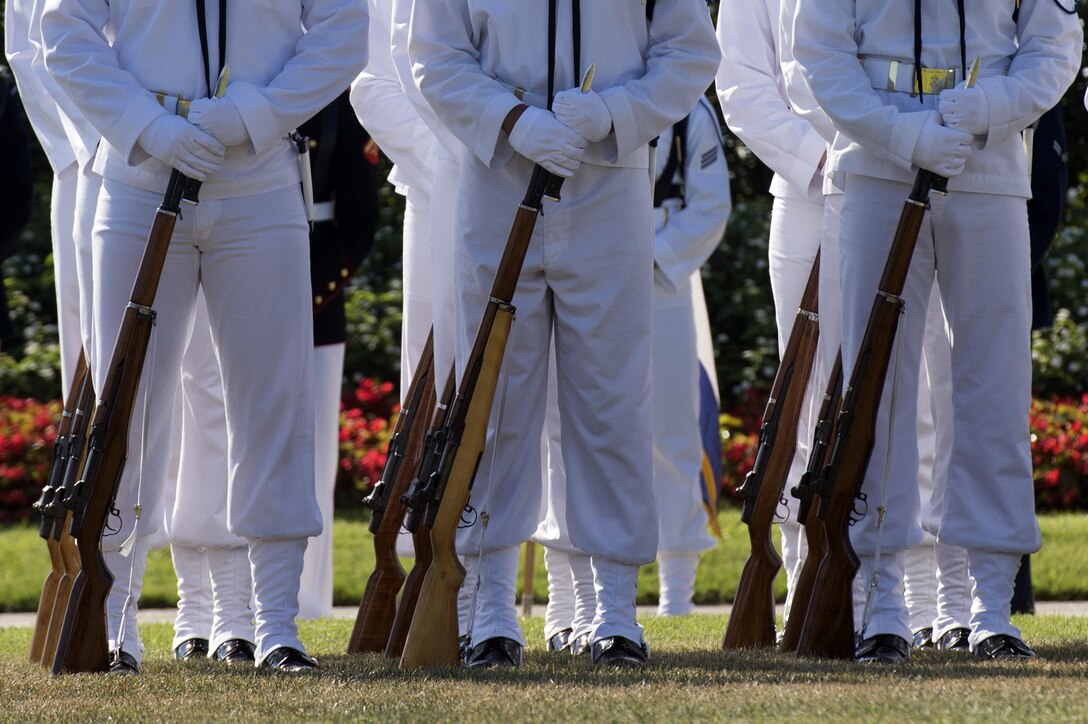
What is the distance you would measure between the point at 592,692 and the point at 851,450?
4.07 ft

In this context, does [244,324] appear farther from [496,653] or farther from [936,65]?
[936,65]

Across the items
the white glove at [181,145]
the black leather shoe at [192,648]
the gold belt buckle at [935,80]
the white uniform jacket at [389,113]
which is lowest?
the black leather shoe at [192,648]

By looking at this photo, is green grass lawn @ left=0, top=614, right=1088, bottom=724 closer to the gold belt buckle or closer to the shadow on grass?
the shadow on grass

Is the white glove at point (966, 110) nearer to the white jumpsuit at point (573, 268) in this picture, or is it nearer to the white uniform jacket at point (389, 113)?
the white jumpsuit at point (573, 268)

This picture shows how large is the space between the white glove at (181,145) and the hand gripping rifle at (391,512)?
144cm

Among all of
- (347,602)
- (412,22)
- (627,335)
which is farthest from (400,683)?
(347,602)

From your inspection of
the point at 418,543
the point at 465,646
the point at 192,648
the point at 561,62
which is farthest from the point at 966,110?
Answer: the point at 192,648

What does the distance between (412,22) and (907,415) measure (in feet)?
6.35

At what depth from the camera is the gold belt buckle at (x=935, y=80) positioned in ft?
17.7

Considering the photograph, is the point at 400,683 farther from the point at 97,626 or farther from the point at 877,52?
the point at 877,52

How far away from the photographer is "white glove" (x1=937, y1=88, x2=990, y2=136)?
5184 millimetres

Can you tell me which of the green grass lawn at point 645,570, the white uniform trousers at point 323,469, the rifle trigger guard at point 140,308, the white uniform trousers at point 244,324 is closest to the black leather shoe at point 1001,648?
the white uniform trousers at point 244,324

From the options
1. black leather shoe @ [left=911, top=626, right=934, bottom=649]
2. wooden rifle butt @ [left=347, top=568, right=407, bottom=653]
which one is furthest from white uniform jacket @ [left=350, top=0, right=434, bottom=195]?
black leather shoe @ [left=911, top=626, right=934, bottom=649]

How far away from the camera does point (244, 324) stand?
5.29 metres
